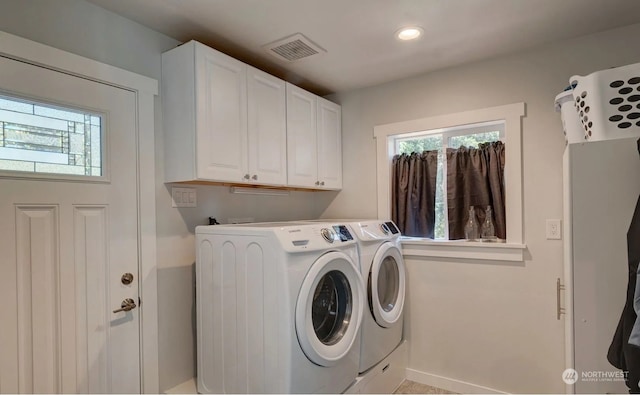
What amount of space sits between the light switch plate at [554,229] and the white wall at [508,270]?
3cm

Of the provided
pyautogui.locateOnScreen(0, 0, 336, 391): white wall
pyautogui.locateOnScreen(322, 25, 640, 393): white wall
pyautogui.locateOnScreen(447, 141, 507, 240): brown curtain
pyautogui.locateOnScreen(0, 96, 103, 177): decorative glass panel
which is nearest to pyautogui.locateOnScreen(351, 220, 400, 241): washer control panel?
pyautogui.locateOnScreen(322, 25, 640, 393): white wall

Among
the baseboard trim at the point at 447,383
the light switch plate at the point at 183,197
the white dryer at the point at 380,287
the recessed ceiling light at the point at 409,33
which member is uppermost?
the recessed ceiling light at the point at 409,33

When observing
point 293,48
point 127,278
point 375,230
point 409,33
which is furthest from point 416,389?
point 293,48

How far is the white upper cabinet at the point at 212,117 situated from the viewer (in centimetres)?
186

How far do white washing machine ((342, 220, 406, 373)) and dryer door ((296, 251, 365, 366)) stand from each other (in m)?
0.16

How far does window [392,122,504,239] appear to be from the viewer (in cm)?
249

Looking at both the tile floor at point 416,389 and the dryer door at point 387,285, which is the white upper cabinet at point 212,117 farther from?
the tile floor at point 416,389

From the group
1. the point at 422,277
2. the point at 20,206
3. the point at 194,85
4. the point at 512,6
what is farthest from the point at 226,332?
the point at 512,6

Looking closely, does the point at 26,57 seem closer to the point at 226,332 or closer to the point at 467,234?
the point at 226,332

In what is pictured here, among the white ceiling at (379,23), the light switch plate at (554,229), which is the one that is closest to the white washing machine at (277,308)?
the white ceiling at (379,23)

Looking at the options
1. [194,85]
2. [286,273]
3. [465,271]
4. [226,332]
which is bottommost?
[226,332]

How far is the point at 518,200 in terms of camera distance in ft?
7.44

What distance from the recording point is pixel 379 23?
6.19ft

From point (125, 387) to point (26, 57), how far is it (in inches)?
65.7
